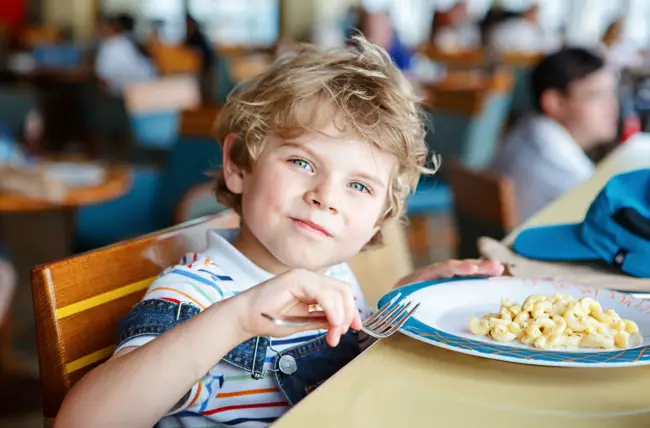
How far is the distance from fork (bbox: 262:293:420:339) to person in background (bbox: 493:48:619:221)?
1.80 m

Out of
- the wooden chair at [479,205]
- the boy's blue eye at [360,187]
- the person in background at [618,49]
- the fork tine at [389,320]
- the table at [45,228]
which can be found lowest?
the person in background at [618,49]

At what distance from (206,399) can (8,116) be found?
3228mm

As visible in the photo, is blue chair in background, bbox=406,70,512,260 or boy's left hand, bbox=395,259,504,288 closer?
boy's left hand, bbox=395,259,504,288

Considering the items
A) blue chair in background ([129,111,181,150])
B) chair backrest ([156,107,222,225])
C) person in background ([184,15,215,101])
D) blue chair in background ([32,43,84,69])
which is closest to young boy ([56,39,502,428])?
chair backrest ([156,107,222,225])

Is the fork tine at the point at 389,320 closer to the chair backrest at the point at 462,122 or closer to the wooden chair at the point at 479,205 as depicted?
the wooden chair at the point at 479,205

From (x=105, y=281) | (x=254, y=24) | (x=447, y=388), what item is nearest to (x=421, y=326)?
(x=447, y=388)

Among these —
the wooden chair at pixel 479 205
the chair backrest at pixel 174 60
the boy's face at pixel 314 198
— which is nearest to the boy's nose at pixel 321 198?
the boy's face at pixel 314 198

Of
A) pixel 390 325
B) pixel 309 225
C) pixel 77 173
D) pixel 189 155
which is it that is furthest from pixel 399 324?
pixel 189 155

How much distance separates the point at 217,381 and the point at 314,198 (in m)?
0.25

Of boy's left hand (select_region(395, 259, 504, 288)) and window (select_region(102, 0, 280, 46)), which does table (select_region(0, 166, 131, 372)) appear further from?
window (select_region(102, 0, 280, 46))

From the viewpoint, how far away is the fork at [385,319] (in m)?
0.82

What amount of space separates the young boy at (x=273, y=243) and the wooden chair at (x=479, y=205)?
814mm

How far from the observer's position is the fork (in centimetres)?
82

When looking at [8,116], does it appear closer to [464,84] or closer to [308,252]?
[308,252]
